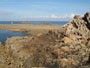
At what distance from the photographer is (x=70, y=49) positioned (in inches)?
601

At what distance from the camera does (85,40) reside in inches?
707

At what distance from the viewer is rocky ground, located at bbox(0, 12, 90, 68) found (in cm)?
1177

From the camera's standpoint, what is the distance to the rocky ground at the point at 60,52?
38.6 feet

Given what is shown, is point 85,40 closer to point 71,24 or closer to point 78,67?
point 71,24

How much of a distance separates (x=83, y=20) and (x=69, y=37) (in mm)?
4785

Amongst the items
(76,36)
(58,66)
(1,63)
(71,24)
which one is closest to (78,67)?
(58,66)

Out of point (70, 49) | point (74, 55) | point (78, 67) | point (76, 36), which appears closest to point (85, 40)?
point (76, 36)

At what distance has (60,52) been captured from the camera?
1461 cm

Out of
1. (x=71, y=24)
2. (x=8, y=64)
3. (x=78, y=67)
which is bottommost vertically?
(x=78, y=67)

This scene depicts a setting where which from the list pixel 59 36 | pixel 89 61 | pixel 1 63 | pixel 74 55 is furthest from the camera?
pixel 59 36

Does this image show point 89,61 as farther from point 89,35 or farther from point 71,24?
point 71,24

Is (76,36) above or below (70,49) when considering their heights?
above

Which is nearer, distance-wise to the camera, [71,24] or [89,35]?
[89,35]

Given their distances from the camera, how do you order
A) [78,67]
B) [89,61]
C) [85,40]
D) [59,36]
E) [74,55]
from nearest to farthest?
[78,67]
[89,61]
[74,55]
[85,40]
[59,36]
